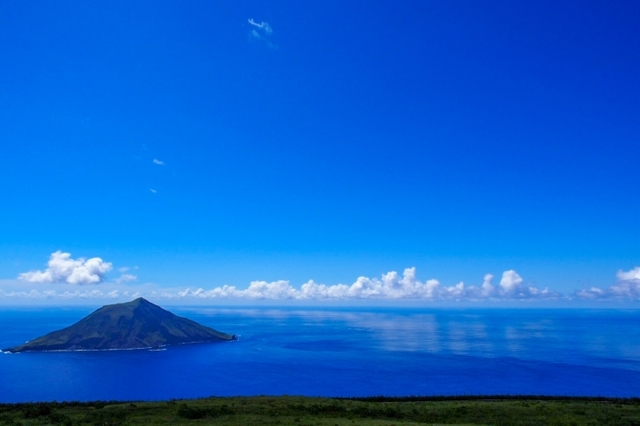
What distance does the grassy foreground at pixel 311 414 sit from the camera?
4406 cm

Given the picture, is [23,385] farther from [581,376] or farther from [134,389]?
[581,376]

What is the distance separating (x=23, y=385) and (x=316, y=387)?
128345 millimetres

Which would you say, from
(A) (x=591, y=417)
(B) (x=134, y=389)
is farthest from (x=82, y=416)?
(B) (x=134, y=389)

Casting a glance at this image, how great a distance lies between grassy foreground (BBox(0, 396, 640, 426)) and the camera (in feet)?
145

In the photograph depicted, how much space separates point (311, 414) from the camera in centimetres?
4978

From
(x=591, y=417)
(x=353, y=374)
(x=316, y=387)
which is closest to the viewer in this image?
(x=591, y=417)

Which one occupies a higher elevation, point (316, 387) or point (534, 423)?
point (534, 423)

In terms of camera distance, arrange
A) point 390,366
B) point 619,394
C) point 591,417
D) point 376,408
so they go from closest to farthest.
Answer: point 591,417, point 376,408, point 619,394, point 390,366

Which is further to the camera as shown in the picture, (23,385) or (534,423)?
(23,385)

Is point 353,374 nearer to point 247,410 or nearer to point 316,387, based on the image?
point 316,387

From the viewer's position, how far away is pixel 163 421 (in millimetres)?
44156

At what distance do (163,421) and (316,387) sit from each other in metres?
118

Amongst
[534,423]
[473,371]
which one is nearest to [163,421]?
[534,423]

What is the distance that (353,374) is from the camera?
17688cm
